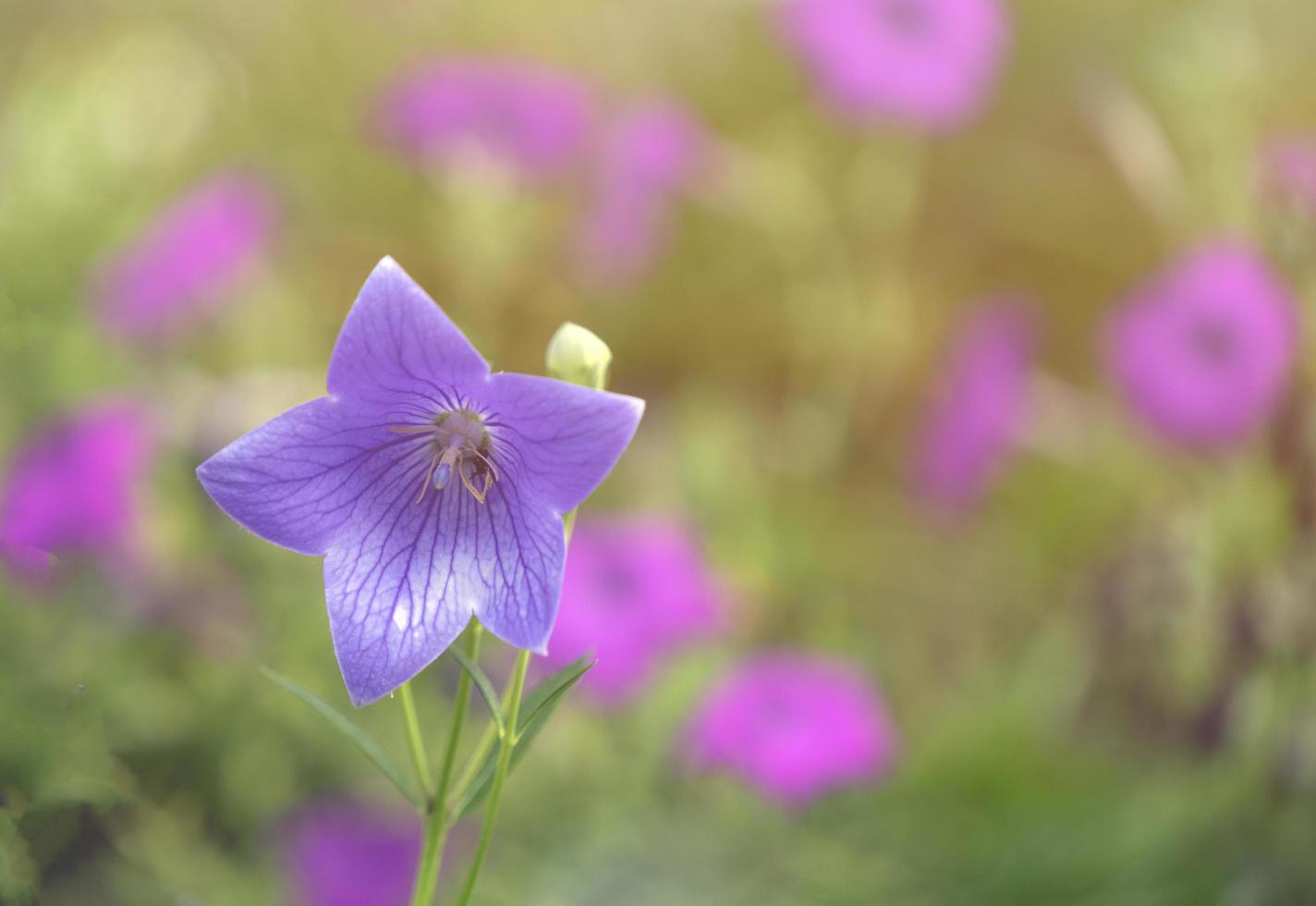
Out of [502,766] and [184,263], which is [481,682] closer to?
[502,766]

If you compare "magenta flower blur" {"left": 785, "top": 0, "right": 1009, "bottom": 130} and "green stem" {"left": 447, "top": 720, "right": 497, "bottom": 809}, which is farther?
"magenta flower blur" {"left": 785, "top": 0, "right": 1009, "bottom": 130}

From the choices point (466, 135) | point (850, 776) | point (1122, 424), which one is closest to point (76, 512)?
point (466, 135)

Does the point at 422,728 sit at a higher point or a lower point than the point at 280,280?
lower

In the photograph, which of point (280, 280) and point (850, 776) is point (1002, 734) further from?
point (280, 280)

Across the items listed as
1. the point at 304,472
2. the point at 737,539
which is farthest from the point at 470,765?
the point at 737,539

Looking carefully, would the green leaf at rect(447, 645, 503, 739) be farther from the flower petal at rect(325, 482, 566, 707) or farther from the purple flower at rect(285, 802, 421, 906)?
the purple flower at rect(285, 802, 421, 906)

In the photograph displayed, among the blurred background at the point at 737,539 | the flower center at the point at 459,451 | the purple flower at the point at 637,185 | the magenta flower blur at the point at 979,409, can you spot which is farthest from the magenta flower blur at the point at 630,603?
the flower center at the point at 459,451

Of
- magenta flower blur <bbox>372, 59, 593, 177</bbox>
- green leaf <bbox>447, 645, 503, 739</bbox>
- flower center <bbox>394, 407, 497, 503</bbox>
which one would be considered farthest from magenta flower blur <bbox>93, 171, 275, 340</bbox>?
green leaf <bbox>447, 645, 503, 739</bbox>
